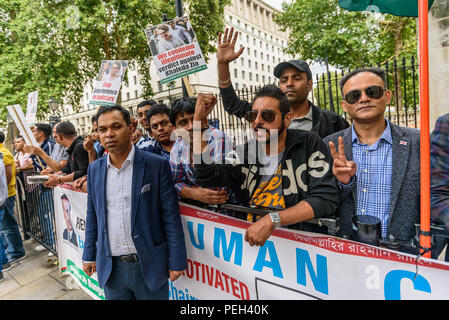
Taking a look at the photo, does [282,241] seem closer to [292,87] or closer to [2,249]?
[292,87]

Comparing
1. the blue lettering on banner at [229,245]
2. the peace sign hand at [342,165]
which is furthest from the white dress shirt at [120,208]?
the peace sign hand at [342,165]

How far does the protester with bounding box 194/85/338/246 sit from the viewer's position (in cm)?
168

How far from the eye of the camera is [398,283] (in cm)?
132

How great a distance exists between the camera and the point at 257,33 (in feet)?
217

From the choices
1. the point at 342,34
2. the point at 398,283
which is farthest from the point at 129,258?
the point at 342,34

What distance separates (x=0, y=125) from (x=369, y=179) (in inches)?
789

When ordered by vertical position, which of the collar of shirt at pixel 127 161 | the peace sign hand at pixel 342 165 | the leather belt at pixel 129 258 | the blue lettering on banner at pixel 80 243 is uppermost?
the collar of shirt at pixel 127 161

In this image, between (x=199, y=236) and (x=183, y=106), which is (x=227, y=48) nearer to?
(x=183, y=106)

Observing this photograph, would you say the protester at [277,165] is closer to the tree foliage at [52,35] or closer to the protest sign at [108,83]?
the protest sign at [108,83]

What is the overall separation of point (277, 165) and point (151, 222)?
41.1 inches

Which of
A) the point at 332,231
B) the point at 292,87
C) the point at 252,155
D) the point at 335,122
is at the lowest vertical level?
the point at 332,231

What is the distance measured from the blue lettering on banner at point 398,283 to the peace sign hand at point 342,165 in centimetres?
54

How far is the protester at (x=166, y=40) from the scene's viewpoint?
356 cm
